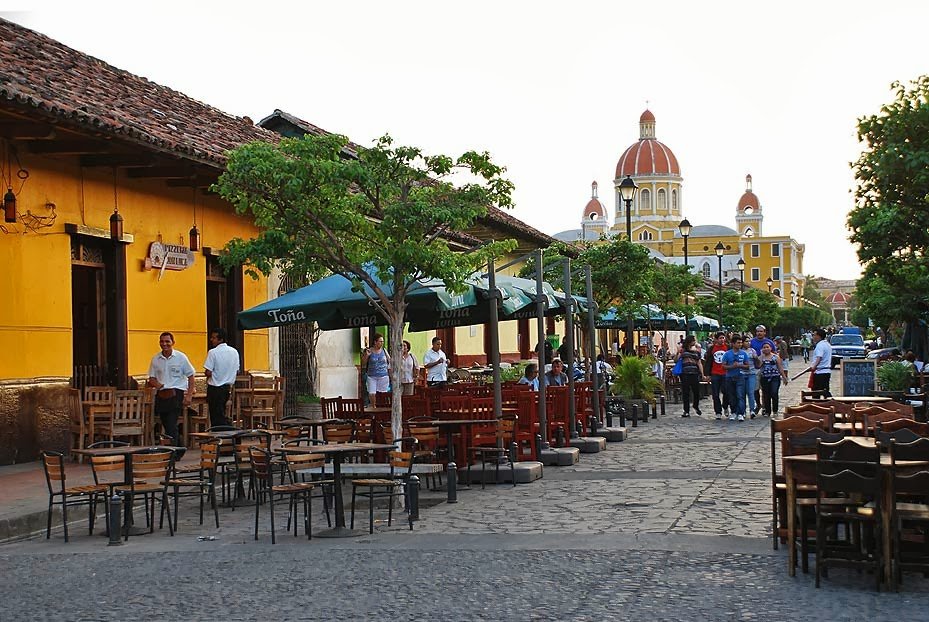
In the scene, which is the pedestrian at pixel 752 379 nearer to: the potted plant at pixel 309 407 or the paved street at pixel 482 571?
the potted plant at pixel 309 407

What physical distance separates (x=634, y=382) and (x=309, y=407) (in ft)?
21.4

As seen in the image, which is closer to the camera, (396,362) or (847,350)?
(396,362)

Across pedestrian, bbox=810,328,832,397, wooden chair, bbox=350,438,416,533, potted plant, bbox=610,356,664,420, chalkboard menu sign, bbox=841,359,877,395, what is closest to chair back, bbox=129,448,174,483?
wooden chair, bbox=350,438,416,533

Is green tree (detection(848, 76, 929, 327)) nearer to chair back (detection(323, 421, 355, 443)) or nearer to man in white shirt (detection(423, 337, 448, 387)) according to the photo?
chair back (detection(323, 421, 355, 443))

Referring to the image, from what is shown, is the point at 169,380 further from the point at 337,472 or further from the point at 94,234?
the point at 337,472

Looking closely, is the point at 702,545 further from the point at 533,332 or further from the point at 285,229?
the point at 533,332

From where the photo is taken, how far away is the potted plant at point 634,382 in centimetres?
2316

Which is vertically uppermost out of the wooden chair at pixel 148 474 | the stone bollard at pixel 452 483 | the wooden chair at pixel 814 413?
the wooden chair at pixel 814 413

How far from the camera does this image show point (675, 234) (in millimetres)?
143750

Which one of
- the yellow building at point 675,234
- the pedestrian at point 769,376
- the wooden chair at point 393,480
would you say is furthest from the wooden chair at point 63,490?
the yellow building at point 675,234

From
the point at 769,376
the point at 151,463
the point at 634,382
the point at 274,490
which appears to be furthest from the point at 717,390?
the point at 151,463

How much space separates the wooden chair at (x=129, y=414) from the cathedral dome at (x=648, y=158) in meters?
129

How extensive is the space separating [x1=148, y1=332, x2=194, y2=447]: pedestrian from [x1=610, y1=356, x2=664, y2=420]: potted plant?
34.6 feet

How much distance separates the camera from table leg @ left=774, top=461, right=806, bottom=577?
25.6 feet
